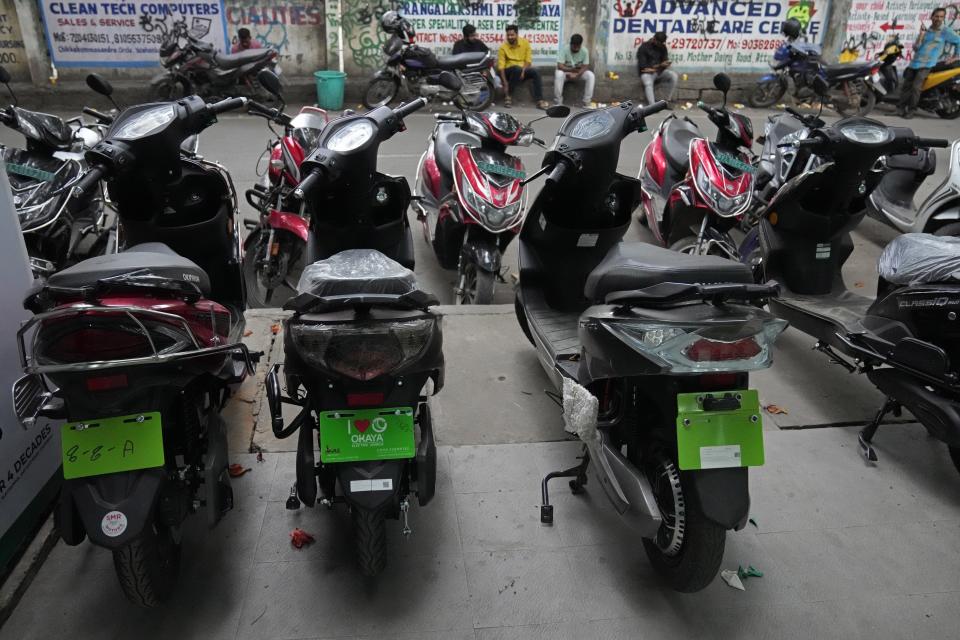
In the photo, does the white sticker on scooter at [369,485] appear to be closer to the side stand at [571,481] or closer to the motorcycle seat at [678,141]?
the side stand at [571,481]

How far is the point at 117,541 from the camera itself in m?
1.93

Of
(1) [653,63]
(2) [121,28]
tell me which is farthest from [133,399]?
(1) [653,63]

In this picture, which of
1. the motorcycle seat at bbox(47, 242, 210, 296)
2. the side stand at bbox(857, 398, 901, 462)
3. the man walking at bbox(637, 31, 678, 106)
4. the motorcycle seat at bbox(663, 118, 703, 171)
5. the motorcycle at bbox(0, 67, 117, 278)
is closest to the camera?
the motorcycle seat at bbox(47, 242, 210, 296)

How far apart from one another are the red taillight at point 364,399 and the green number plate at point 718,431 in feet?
3.09

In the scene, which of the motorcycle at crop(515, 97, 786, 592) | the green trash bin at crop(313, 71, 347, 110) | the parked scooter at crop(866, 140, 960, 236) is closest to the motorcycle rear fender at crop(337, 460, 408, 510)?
the motorcycle at crop(515, 97, 786, 592)

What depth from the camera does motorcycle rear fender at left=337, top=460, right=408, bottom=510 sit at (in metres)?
2.12

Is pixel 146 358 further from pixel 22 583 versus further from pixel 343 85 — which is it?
pixel 343 85

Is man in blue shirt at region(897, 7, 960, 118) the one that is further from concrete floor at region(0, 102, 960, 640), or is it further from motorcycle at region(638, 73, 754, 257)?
concrete floor at region(0, 102, 960, 640)

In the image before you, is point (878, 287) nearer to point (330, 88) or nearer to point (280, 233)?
point (280, 233)

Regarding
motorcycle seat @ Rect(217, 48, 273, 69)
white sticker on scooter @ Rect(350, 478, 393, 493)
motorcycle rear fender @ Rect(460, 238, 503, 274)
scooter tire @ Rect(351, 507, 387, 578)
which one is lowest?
scooter tire @ Rect(351, 507, 387, 578)

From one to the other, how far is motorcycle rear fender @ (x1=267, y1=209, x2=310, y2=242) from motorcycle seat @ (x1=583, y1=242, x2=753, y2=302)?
2524 mm

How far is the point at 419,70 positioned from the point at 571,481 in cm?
985

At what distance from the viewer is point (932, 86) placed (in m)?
11.9

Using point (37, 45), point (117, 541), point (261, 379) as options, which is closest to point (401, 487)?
point (117, 541)
